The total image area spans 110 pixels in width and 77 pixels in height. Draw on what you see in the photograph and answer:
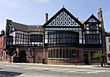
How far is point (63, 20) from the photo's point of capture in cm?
3991

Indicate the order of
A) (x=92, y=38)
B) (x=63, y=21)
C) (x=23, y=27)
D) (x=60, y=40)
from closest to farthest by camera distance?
(x=60, y=40) < (x=63, y=21) < (x=92, y=38) < (x=23, y=27)

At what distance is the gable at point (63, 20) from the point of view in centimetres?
3975

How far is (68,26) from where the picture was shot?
39.5m

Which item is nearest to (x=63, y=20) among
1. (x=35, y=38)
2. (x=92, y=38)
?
(x=92, y=38)

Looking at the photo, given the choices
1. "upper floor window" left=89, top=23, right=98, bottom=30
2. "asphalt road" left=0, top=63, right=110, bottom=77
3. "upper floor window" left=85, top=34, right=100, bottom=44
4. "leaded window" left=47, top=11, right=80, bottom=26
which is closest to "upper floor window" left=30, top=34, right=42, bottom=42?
"leaded window" left=47, top=11, right=80, bottom=26

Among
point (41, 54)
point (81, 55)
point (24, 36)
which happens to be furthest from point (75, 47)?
point (24, 36)

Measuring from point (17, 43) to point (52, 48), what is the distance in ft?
44.0

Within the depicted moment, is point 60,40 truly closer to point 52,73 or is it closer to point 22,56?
point 22,56

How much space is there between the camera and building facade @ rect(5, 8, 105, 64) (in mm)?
36938

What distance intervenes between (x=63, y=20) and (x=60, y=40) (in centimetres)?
690

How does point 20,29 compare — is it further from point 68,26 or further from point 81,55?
point 81,55

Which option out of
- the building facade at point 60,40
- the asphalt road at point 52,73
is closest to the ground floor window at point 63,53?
the building facade at point 60,40

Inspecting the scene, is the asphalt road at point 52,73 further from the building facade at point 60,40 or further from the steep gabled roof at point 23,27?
the steep gabled roof at point 23,27

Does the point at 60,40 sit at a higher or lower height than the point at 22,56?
higher
